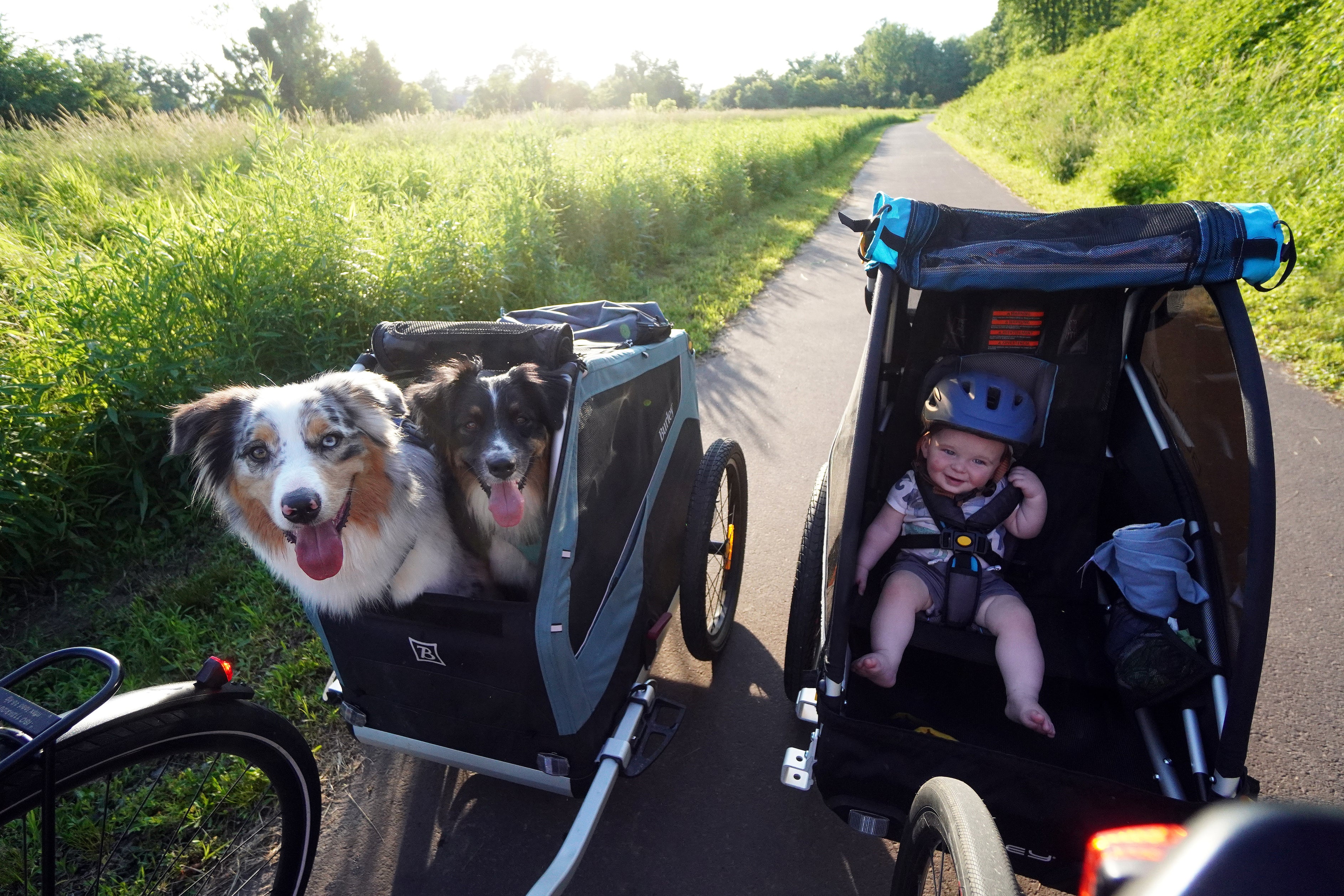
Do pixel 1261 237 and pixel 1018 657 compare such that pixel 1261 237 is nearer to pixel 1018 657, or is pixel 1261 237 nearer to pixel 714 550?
pixel 1018 657

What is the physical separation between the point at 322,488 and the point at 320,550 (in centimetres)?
20

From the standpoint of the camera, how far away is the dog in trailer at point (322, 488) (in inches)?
72.7

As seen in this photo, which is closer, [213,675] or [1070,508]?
[213,675]

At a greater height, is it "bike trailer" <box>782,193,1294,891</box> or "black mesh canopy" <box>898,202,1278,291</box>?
"black mesh canopy" <box>898,202,1278,291</box>

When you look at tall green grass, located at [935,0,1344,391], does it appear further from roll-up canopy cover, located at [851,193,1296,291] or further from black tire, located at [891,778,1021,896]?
black tire, located at [891,778,1021,896]

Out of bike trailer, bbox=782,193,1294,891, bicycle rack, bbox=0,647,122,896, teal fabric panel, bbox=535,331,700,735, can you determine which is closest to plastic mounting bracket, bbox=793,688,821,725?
bike trailer, bbox=782,193,1294,891

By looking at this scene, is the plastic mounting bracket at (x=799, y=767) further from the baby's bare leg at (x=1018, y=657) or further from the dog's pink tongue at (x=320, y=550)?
the dog's pink tongue at (x=320, y=550)

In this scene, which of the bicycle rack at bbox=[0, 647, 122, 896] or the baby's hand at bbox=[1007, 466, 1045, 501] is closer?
the bicycle rack at bbox=[0, 647, 122, 896]

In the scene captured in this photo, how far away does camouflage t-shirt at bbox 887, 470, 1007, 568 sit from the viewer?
2408 mm

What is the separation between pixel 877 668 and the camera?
6.81ft

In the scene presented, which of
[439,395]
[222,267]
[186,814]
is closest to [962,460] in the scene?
[439,395]

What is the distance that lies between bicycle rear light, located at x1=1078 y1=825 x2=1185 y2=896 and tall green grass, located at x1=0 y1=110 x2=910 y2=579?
377 centimetres

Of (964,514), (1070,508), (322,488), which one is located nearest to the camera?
(322,488)

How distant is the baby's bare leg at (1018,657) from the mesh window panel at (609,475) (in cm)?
138
